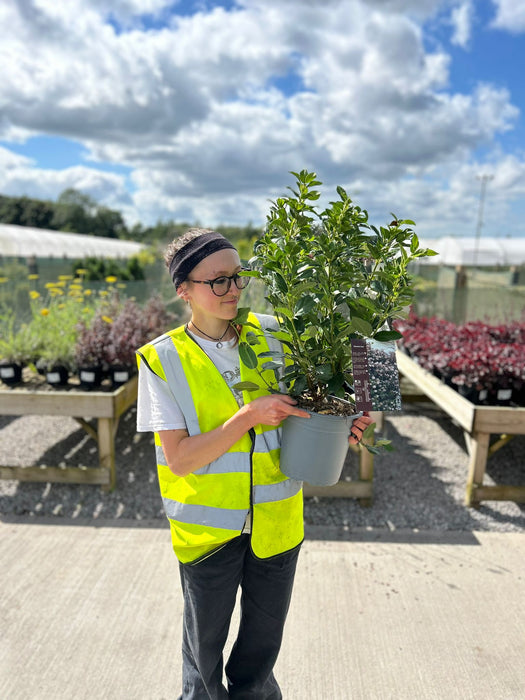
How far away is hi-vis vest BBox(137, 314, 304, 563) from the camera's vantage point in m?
1.29

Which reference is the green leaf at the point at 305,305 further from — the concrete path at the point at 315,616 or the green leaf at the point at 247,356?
the concrete path at the point at 315,616

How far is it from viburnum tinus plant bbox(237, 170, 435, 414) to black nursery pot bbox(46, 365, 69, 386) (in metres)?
2.72

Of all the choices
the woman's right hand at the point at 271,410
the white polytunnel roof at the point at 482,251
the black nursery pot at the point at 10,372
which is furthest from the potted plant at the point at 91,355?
the white polytunnel roof at the point at 482,251

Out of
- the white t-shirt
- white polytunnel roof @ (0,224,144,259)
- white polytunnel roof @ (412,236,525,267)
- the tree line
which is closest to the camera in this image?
the white t-shirt

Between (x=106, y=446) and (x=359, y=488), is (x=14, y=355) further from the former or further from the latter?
(x=359, y=488)

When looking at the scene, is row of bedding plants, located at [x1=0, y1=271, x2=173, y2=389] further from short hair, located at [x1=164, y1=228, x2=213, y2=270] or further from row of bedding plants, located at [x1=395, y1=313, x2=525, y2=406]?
short hair, located at [x1=164, y1=228, x2=213, y2=270]

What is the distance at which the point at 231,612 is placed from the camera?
55.8 inches

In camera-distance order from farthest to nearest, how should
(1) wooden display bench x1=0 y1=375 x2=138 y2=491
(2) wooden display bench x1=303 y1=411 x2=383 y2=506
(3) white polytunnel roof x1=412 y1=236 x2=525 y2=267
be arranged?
1. (3) white polytunnel roof x1=412 y1=236 x2=525 y2=267
2. (1) wooden display bench x1=0 y1=375 x2=138 y2=491
3. (2) wooden display bench x1=303 y1=411 x2=383 y2=506

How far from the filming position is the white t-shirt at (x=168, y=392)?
1.27 metres

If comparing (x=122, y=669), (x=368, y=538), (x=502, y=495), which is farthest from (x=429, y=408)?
(x=122, y=669)

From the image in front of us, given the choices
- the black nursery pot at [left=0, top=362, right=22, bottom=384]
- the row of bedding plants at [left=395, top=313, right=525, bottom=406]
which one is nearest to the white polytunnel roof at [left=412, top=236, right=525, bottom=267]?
the row of bedding plants at [left=395, top=313, right=525, bottom=406]

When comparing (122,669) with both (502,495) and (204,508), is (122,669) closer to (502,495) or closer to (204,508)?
(204,508)

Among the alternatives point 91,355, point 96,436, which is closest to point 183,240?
point 96,436

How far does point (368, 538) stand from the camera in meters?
2.80
